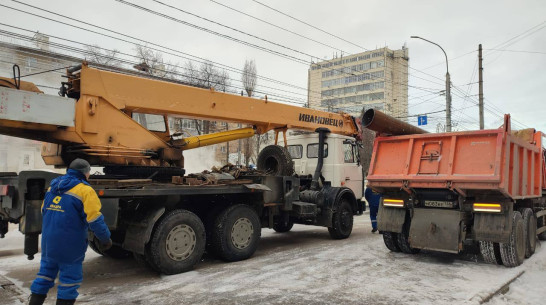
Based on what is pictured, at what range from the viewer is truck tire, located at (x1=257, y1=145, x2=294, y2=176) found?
893 centimetres

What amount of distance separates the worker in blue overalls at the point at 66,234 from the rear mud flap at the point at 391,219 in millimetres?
5077

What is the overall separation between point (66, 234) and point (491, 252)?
Result: 6.51 metres

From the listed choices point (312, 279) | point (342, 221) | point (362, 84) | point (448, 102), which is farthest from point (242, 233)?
point (362, 84)

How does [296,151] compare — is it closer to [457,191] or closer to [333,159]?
[333,159]

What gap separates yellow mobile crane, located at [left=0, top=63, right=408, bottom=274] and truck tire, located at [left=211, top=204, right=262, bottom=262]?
2 centimetres

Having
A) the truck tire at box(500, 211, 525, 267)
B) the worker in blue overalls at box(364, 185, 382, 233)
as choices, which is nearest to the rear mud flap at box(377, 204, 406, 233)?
the truck tire at box(500, 211, 525, 267)

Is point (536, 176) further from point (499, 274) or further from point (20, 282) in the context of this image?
point (20, 282)

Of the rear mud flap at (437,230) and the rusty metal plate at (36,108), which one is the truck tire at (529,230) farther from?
the rusty metal plate at (36,108)

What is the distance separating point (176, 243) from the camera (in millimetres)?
6258

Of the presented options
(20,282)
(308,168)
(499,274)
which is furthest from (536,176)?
(20,282)

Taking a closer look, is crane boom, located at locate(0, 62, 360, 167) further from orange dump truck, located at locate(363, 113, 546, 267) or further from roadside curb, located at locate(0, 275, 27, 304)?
orange dump truck, located at locate(363, 113, 546, 267)

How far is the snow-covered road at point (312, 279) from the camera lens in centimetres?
495

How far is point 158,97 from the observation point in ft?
22.3

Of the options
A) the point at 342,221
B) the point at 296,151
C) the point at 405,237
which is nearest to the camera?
the point at 405,237
